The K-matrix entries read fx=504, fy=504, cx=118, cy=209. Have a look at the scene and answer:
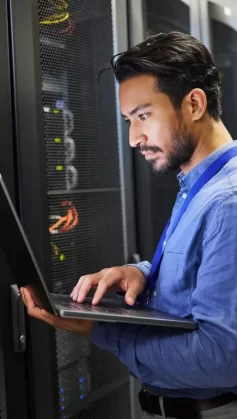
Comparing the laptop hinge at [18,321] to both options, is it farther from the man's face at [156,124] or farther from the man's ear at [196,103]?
the man's ear at [196,103]

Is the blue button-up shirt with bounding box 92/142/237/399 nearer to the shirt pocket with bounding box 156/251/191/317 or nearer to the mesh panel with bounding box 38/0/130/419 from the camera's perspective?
the shirt pocket with bounding box 156/251/191/317

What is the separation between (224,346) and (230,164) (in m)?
0.42

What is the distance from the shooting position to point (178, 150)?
124 cm

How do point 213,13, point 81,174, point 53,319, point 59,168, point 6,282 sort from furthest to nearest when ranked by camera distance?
point 213,13 → point 81,174 → point 59,168 → point 6,282 → point 53,319

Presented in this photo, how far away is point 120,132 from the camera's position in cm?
213

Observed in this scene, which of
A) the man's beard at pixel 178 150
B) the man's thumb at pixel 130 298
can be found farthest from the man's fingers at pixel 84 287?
the man's beard at pixel 178 150

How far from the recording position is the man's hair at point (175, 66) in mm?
1229

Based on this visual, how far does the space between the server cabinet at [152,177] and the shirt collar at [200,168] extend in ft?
3.31

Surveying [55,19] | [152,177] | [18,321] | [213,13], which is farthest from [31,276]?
[213,13]

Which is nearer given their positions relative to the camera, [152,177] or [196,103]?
[196,103]

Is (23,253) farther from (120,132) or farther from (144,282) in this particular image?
(120,132)

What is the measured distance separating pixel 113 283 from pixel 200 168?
1.17 feet

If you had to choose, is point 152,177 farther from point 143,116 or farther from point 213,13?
point 143,116

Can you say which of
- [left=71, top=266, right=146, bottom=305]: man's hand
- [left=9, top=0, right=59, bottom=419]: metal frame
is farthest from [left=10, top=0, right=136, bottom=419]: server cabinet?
[left=71, top=266, right=146, bottom=305]: man's hand
